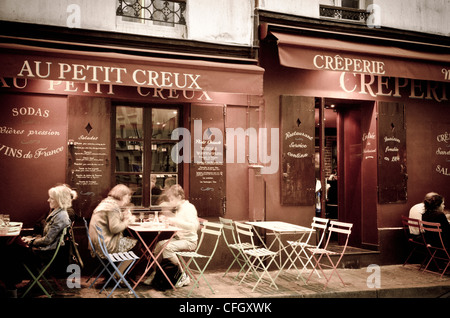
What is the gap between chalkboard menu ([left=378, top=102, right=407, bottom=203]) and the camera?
8281 mm

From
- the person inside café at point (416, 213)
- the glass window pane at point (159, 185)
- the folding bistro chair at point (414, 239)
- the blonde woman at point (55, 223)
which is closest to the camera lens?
the blonde woman at point (55, 223)

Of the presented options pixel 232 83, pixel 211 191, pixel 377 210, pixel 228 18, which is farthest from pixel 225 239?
pixel 228 18

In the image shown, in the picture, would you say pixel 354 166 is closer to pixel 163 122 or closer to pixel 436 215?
pixel 436 215

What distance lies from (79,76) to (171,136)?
195 centimetres

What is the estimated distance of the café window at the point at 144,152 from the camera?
7234 millimetres

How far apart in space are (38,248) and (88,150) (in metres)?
1.82

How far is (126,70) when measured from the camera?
6324 mm

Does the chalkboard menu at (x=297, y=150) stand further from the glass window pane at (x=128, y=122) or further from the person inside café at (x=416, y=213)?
the glass window pane at (x=128, y=122)

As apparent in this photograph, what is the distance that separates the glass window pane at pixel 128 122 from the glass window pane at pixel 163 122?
24cm

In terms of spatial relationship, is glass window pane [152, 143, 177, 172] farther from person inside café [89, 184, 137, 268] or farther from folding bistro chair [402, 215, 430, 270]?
folding bistro chair [402, 215, 430, 270]

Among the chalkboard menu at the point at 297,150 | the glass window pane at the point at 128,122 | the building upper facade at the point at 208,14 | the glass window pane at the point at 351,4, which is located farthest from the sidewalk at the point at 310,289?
the glass window pane at the point at 351,4

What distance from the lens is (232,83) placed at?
6.83 metres

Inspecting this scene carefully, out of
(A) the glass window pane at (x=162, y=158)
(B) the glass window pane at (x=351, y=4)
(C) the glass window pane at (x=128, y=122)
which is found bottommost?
(A) the glass window pane at (x=162, y=158)

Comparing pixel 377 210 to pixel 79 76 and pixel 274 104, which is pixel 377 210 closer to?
pixel 274 104
